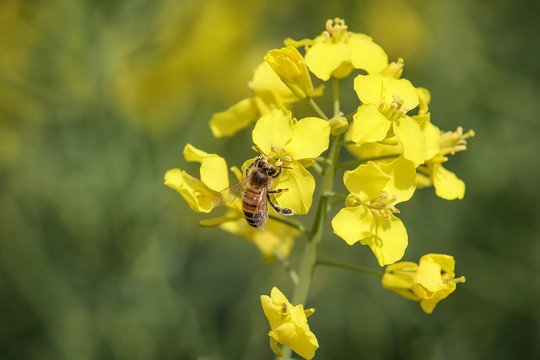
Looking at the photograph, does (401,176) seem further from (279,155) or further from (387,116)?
(279,155)

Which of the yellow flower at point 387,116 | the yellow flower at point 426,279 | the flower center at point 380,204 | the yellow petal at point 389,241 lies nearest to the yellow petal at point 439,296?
the yellow flower at point 426,279

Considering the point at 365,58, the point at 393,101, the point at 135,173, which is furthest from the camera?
the point at 135,173

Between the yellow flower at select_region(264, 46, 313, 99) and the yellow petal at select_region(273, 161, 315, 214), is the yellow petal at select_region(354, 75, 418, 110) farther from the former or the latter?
the yellow petal at select_region(273, 161, 315, 214)

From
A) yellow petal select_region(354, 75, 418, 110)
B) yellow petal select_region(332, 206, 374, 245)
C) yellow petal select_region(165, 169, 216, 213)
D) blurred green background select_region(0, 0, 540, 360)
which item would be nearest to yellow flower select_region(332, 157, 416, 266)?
yellow petal select_region(332, 206, 374, 245)

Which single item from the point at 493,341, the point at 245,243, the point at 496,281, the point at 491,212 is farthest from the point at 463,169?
the point at 245,243

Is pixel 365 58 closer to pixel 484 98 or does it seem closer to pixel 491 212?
pixel 491 212
